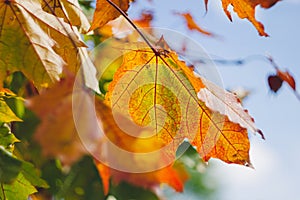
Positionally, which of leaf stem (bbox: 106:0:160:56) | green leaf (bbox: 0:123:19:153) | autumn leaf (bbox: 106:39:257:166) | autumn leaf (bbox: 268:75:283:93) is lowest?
autumn leaf (bbox: 268:75:283:93)

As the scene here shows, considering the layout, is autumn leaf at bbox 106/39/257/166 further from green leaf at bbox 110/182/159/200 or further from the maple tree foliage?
green leaf at bbox 110/182/159/200

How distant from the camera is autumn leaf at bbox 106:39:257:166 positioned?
760 millimetres

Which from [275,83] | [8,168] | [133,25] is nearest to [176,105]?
[133,25]

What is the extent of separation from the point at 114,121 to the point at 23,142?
0.79 ft

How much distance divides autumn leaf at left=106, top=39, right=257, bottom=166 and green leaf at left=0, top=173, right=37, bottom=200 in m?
0.16

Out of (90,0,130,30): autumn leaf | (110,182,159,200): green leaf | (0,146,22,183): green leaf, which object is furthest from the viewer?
(110,182,159,200): green leaf

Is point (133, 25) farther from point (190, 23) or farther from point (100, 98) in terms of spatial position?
point (190, 23)

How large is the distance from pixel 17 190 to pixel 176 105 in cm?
23

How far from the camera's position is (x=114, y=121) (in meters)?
0.84

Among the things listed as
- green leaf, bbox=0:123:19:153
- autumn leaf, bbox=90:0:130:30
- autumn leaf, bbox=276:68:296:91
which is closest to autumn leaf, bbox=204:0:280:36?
autumn leaf, bbox=90:0:130:30

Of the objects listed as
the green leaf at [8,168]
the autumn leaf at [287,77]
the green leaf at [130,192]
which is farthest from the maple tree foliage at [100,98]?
the autumn leaf at [287,77]

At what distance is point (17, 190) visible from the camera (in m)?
0.84

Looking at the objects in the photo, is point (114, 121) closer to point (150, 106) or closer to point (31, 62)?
point (150, 106)

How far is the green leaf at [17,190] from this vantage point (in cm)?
84
